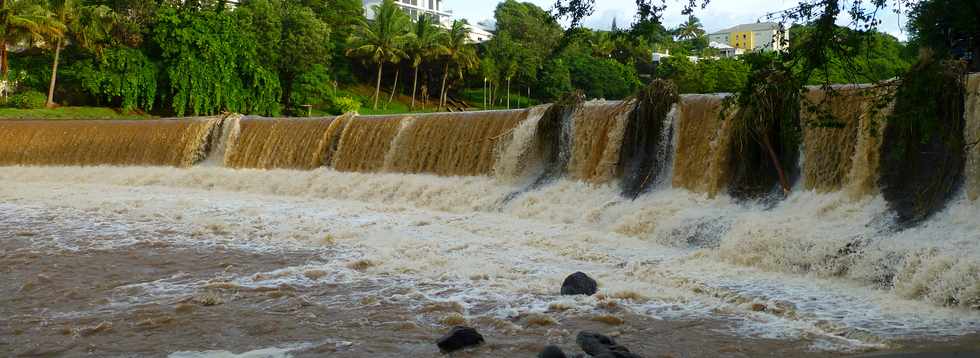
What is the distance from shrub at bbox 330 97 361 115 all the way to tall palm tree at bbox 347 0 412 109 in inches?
91.6

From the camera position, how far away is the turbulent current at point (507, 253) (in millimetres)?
5977

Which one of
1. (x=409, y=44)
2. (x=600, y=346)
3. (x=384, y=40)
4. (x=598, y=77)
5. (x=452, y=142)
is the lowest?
(x=600, y=346)

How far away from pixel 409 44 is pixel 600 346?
144ft

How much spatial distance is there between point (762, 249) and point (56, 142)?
20154 mm

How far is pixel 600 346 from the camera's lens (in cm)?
507

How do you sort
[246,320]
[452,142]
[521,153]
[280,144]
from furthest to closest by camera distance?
[280,144] < [452,142] < [521,153] < [246,320]

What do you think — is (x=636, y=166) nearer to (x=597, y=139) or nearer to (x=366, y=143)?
(x=597, y=139)

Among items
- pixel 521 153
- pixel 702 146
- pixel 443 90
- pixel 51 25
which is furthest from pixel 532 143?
pixel 443 90

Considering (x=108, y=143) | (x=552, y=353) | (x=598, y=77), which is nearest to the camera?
(x=552, y=353)

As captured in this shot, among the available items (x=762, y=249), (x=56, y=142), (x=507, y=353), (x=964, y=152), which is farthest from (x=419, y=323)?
(x=56, y=142)

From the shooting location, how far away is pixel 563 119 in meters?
14.7

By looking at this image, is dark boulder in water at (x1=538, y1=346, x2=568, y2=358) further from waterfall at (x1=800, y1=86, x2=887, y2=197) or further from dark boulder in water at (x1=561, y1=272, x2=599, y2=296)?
waterfall at (x1=800, y1=86, x2=887, y2=197)

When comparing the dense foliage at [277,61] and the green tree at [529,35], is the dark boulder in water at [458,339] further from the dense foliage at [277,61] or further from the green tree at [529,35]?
the green tree at [529,35]

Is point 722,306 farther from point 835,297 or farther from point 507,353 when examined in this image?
point 507,353
